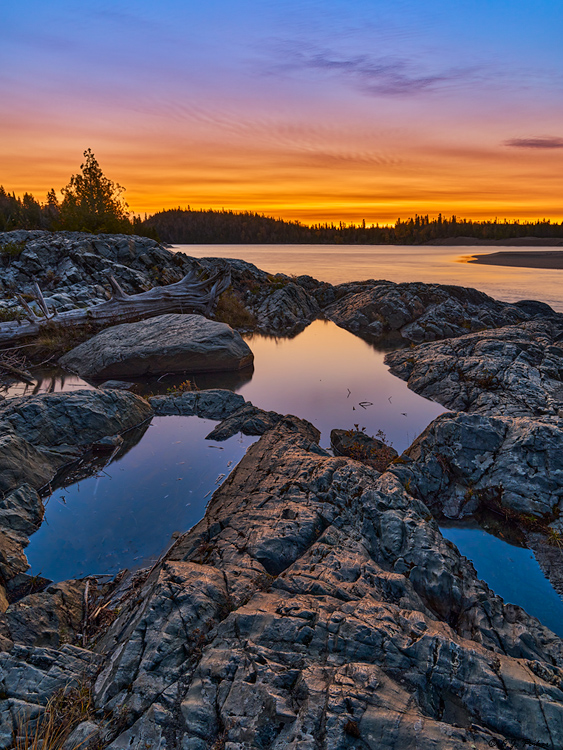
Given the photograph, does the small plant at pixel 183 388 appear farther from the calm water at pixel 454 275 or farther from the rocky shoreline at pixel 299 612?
the calm water at pixel 454 275

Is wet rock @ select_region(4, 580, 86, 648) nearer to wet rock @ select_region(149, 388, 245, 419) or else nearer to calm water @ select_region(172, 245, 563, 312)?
wet rock @ select_region(149, 388, 245, 419)

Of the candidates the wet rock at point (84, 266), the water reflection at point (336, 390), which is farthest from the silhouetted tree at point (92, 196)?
the water reflection at point (336, 390)

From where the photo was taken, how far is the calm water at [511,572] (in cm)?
613

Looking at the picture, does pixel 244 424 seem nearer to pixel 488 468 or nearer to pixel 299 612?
pixel 488 468

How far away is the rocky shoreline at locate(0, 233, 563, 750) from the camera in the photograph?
131 inches

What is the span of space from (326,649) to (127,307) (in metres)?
20.2

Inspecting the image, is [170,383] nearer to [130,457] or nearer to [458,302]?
[130,457]

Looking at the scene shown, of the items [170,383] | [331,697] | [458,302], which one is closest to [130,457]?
[170,383]

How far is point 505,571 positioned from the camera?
6.92m

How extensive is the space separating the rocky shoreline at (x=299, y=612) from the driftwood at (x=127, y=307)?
9.15 metres

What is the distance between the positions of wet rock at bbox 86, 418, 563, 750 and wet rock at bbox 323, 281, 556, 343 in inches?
813

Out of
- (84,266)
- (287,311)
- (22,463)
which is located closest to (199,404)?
(22,463)

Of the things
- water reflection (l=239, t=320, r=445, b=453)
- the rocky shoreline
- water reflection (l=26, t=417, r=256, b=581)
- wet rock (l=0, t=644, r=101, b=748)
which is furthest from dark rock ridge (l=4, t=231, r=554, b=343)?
wet rock (l=0, t=644, r=101, b=748)

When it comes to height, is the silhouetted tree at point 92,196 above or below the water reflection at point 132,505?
above
